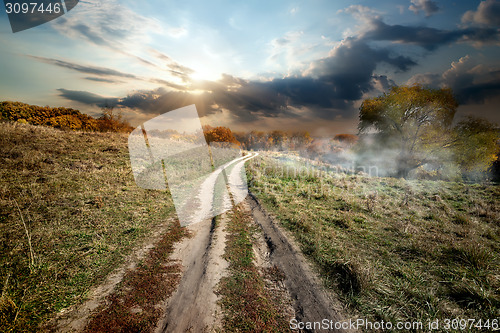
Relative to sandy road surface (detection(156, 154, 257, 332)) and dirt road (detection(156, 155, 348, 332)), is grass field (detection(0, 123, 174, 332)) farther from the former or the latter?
dirt road (detection(156, 155, 348, 332))

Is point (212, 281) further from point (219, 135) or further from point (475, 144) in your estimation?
point (219, 135)

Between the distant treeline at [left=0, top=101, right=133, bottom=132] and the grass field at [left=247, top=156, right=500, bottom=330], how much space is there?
152 feet

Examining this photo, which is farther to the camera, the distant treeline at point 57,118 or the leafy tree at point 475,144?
the distant treeline at point 57,118

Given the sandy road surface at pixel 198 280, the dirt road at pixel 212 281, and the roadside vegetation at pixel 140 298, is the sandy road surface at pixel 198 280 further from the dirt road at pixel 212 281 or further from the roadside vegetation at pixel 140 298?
the roadside vegetation at pixel 140 298

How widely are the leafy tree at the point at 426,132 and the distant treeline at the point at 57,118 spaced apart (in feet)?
177

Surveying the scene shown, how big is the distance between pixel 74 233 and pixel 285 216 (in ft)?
35.5

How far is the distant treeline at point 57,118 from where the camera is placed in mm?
43281

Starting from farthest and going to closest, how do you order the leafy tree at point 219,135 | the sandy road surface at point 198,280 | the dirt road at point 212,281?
the leafy tree at point 219,135
the dirt road at point 212,281
the sandy road surface at point 198,280

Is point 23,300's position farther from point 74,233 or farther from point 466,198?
point 466,198

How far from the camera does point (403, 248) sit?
25.2 ft

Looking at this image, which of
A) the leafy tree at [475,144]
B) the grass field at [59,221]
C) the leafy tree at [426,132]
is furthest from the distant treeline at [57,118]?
the leafy tree at [475,144]

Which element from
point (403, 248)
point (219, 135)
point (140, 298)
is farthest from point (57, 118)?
point (403, 248)

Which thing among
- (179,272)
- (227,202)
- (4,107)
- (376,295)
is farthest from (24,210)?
(4,107)

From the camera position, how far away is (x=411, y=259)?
689cm
